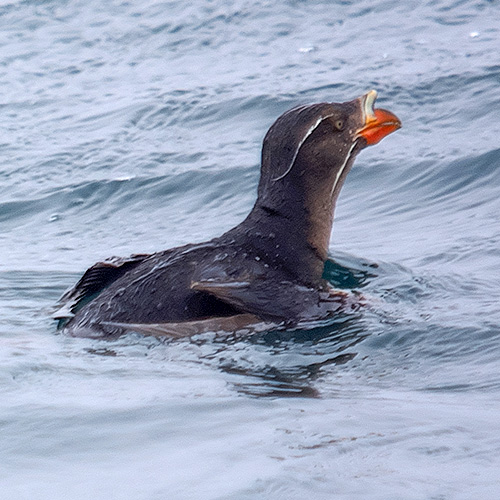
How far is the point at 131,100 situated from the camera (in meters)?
12.5

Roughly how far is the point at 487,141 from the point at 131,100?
15.2 feet

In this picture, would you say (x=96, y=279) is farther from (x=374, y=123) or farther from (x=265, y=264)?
(x=374, y=123)

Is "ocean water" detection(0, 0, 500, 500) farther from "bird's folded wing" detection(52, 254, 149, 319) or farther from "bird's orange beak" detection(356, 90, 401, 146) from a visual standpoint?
"bird's orange beak" detection(356, 90, 401, 146)

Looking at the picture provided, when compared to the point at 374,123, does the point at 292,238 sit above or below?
below

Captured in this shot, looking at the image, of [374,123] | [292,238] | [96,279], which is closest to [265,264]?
[292,238]

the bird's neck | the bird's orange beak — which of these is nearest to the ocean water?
the bird's neck

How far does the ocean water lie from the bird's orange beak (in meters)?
0.97

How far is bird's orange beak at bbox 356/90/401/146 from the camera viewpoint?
6180 millimetres

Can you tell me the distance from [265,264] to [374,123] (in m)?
1.15

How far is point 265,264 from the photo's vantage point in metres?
5.74

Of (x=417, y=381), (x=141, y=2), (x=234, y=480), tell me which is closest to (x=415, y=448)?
(x=234, y=480)

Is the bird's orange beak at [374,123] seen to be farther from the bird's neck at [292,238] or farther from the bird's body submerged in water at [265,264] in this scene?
the bird's neck at [292,238]

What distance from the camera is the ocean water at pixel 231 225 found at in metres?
3.41

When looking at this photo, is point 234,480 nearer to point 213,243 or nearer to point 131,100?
point 213,243
